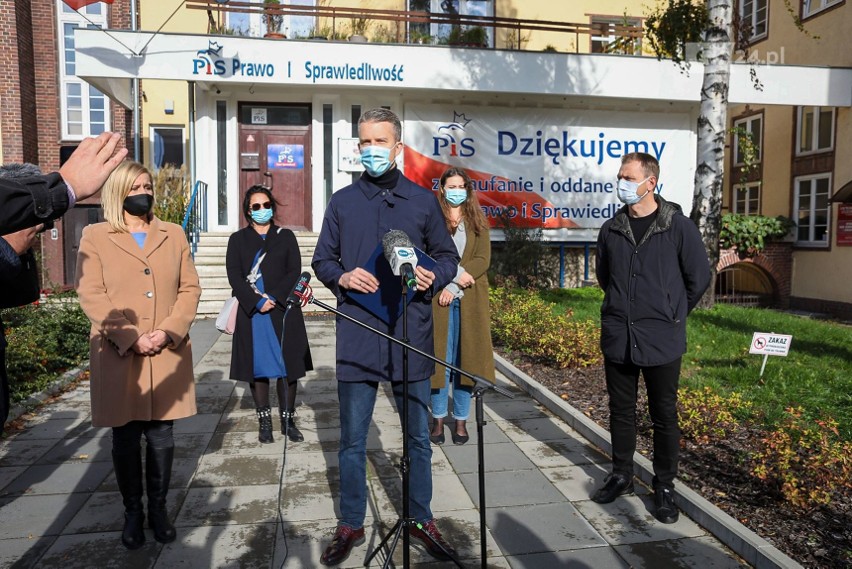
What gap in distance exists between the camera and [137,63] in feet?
41.8

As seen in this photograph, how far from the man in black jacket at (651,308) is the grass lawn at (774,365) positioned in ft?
5.83

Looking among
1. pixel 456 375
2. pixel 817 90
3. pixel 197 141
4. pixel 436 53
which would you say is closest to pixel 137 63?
pixel 197 141

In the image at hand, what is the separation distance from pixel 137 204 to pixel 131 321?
0.64 metres

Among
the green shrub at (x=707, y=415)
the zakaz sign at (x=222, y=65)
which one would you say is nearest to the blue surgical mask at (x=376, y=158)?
the green shrub at (x=707, y=415)

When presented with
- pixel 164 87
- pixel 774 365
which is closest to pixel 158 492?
pixel 774 365

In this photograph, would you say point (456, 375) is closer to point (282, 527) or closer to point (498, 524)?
point (498, 524)

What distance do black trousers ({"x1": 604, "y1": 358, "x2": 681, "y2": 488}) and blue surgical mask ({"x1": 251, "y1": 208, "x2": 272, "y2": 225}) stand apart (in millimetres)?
2856

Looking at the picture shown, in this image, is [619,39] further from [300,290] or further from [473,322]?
[300,290]

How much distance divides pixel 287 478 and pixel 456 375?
1.52 meters

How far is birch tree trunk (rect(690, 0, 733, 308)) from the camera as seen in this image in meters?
10.5

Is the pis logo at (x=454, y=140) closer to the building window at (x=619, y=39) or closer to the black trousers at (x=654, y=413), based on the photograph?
the building window at (x=619, y=39)

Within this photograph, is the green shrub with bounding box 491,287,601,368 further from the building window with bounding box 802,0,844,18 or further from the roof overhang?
the building window with bounding box 802,0,844,18

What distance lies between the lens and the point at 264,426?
17.3 ft

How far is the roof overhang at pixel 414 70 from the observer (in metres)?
12.8
